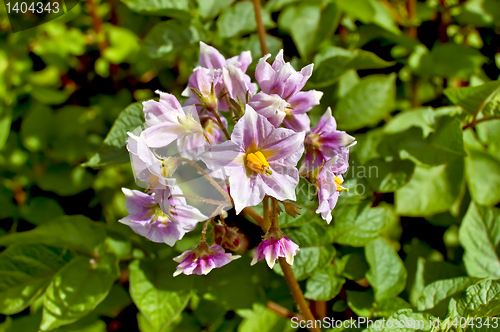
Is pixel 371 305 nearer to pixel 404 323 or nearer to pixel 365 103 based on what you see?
pixel 404 323

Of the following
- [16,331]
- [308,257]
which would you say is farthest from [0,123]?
[308,257]

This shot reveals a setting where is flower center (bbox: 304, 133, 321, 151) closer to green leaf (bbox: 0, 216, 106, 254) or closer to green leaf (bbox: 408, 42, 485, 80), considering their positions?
green leaf (bbox: 0, 216, 106, 254)

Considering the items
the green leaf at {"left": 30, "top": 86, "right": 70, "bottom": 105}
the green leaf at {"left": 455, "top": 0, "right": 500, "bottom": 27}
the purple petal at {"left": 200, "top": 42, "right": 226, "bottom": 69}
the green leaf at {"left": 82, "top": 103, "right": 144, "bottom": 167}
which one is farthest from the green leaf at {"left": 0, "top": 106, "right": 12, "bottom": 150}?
the green leaf at {"left": 455, "top": 0, "right": 500, "bottom": 27}

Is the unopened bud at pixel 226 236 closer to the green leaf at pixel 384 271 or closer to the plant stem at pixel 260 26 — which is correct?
the green leaf at pixel 384 271

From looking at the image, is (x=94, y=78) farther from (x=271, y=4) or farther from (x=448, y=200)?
(x=448, y=200)

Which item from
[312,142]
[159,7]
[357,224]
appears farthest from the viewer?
[159,7]

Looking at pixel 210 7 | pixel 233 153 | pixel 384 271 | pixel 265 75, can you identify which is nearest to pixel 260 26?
pixel 210 7
